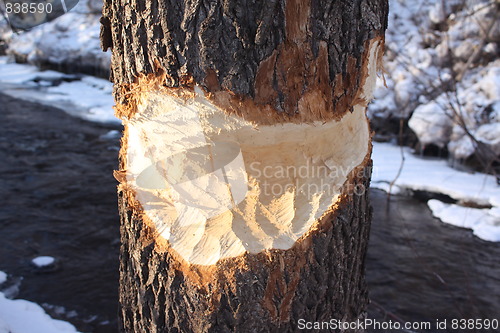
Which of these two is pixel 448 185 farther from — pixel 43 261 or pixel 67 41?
pixel 67 41

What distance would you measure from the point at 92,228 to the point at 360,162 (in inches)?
115

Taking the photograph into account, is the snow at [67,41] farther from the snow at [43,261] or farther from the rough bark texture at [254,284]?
the rough bark texture at [254,284]

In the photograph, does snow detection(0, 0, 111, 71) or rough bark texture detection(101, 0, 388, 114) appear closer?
rough bark texture detection(101, 0, 388, 114)

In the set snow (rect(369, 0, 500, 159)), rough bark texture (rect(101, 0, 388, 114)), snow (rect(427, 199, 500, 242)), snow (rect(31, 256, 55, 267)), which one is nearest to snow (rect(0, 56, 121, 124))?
snow (rect(31, 256, 55, 267))

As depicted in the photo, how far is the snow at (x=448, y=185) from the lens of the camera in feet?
12.8

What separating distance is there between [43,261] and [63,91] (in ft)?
18.8

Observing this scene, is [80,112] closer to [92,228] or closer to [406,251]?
[92,228]

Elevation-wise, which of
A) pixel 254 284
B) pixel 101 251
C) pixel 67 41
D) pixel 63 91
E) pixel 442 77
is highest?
pixel 67 41

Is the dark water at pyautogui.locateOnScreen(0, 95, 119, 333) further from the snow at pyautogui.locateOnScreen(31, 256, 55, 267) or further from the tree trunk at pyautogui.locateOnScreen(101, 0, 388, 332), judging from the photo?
the tree trunk at pyautogui.locateOnScreen(101, 0, 388, 332)

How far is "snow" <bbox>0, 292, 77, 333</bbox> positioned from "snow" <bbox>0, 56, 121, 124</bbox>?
413 centimetres

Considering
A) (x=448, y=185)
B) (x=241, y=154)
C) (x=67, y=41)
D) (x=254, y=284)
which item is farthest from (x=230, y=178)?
(x=67, y=41)

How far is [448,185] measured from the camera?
4.54m

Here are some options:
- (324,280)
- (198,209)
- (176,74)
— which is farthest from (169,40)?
(324,280)

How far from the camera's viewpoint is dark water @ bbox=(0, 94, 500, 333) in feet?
9.24
